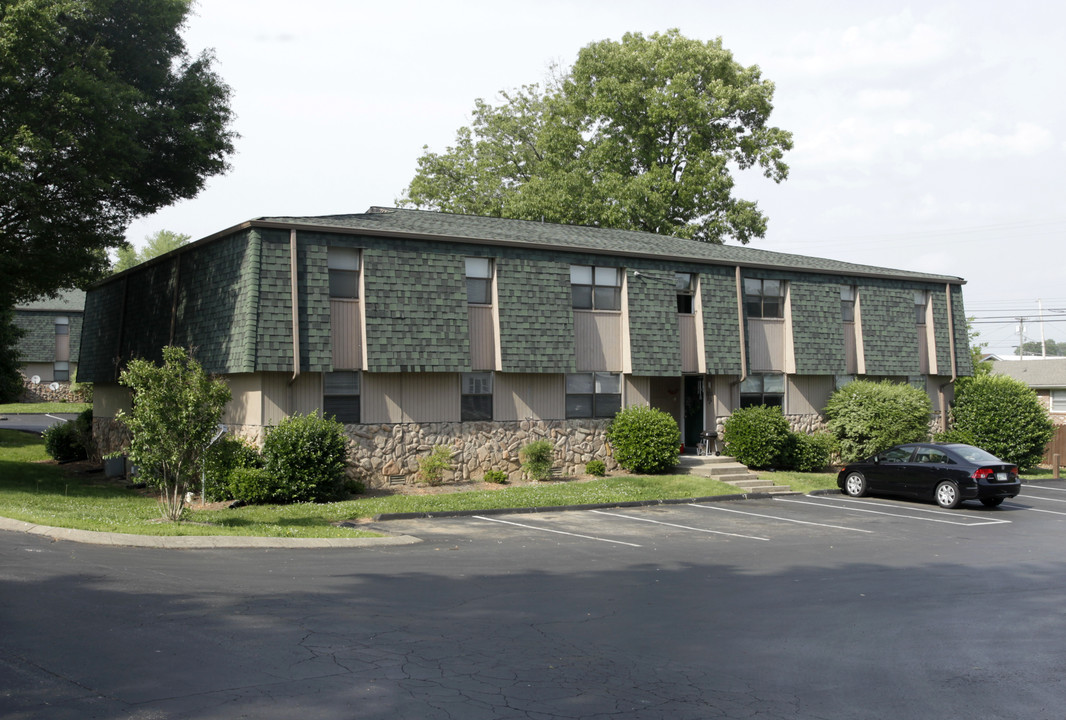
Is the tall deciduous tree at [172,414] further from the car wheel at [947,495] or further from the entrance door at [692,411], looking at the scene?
the car wheel at [947,495]

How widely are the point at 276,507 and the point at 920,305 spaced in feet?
78.8

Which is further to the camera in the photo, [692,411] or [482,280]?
[692,411]

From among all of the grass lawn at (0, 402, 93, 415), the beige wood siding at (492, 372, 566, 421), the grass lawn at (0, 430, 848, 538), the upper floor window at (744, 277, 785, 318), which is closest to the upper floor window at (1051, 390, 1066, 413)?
the upper floor window at (744, 277, 785, 318)

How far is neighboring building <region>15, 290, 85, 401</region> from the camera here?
55553 mm

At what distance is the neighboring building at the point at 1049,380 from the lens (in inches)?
2016

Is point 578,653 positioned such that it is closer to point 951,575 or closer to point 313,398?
point 951,575

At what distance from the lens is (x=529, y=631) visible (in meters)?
9.20

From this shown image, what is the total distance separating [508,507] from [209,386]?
6747mm

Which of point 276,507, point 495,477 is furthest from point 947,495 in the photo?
point 276,507

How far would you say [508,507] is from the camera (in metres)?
19.6


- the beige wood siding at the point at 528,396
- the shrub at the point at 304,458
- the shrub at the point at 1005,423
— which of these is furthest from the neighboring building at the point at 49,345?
the shrub at the point at 1005,423

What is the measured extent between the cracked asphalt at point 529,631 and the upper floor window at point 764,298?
13.9 metres

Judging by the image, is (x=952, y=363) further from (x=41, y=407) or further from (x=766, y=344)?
(x=41, y=407)

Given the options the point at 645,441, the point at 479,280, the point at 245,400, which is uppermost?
the point at 479,280
